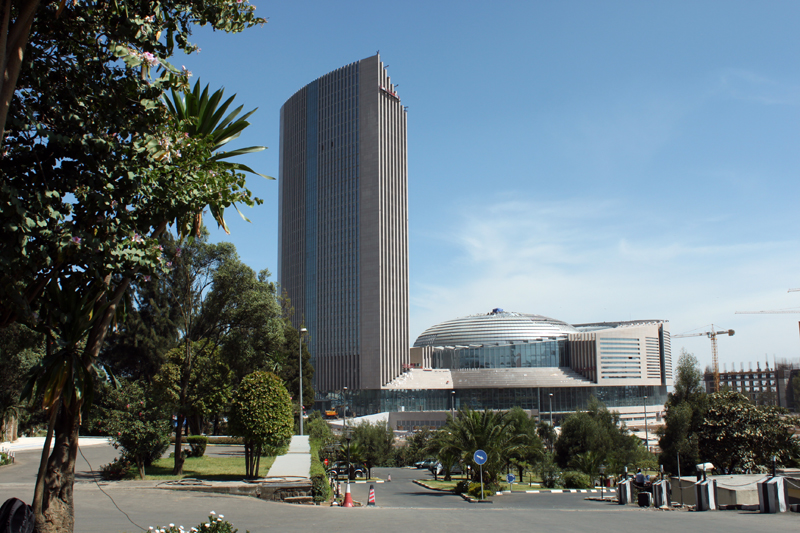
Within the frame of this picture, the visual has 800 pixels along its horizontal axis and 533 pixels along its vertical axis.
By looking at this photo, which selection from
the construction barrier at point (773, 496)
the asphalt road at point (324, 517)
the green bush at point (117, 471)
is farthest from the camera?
the green bush at point (117, 471)

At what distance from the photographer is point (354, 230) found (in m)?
120

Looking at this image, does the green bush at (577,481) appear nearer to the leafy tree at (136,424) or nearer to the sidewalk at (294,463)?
the sidewalk at (294,463)

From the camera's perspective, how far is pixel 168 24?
834cm

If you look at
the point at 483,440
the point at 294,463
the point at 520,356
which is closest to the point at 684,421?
the point at 483,440

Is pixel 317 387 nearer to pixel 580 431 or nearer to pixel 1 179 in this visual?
pixel 580 431

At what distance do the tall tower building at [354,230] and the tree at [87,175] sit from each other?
105m

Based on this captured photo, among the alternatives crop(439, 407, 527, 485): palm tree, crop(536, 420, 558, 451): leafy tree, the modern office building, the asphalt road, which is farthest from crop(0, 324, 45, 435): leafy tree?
the modern office building

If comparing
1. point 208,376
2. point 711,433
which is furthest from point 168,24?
point 711,433

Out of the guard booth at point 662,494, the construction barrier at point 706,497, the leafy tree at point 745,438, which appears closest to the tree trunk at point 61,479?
the construction barrier at point 706,497

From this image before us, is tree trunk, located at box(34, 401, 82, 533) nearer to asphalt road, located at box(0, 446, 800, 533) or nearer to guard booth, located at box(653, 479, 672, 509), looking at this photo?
asphalt road, located at box(0, 446, 800, 533)

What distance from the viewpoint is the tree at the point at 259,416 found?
22.4 metres

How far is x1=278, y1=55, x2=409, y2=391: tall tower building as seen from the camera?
116 metres

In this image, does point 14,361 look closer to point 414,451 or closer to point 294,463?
point 294,463

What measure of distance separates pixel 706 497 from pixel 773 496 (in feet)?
10.8
